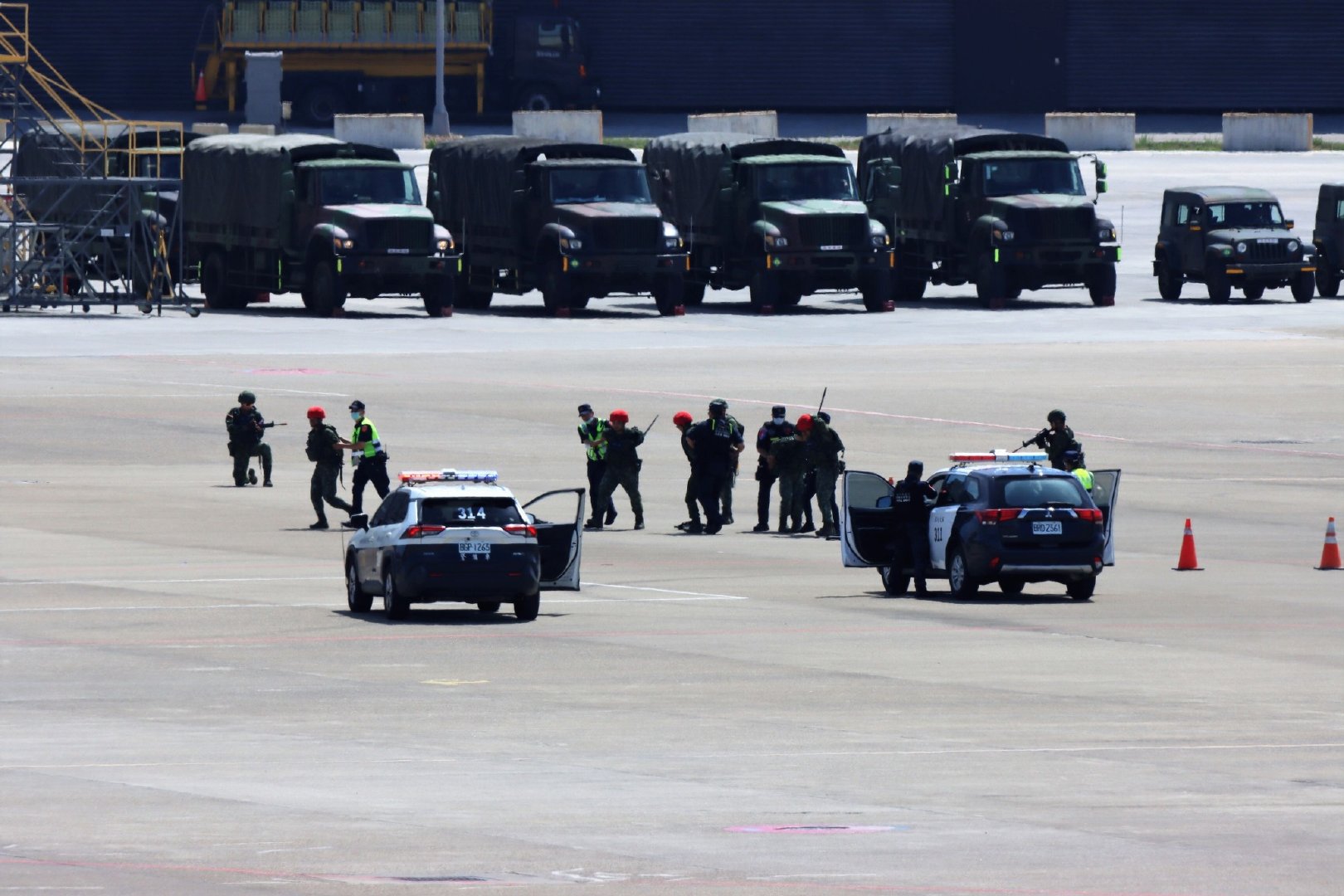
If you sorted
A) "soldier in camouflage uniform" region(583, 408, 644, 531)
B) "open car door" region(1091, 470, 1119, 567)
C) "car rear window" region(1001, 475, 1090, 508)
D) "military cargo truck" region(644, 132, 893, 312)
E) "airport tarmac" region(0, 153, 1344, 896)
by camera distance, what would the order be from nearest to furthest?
"airport tarmac" region(0, 153, 1344, 896), "car rear window" region(1001, 475, 1090, 508), "open car door" region(1091, 470, 1119, 567), "soldier in camouflage uniform" region(583, 408, 644, 531), "military cargo truck" region(644, 132, 893, 312)

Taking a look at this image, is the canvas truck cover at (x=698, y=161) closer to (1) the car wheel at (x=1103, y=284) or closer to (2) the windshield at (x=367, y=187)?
(1) the car wheel at (x=1103, y=284)

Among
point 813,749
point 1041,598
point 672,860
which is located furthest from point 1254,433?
point 672,860

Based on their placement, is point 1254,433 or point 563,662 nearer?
point 563,662

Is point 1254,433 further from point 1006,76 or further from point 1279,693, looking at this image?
point 1006,76

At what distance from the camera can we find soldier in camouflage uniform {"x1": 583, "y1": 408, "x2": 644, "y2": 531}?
30812mm

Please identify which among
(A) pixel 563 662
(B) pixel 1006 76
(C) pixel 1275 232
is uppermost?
(B) pixel 1006 76

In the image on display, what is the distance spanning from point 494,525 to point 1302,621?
23.4 ft

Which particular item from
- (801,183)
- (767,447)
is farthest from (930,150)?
(767,447)

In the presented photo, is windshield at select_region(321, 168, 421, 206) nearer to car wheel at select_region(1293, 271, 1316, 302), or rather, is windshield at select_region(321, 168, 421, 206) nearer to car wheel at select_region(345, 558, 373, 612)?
car wheel at select_region(1293, 271, 1316, 302)

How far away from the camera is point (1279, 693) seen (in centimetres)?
1939

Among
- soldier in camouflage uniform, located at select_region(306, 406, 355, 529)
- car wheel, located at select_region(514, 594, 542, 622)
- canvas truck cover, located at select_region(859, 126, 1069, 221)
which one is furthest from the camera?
canvas truck cover, located at select_region(859, 126, 1069, 221)

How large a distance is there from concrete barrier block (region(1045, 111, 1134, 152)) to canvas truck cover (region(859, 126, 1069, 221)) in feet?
69.6

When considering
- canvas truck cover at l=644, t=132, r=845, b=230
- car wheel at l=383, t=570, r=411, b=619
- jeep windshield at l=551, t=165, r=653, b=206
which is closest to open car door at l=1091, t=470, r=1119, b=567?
car wheel at l=383, t=570, r=411, b=619

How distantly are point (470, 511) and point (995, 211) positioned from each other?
3542cm
